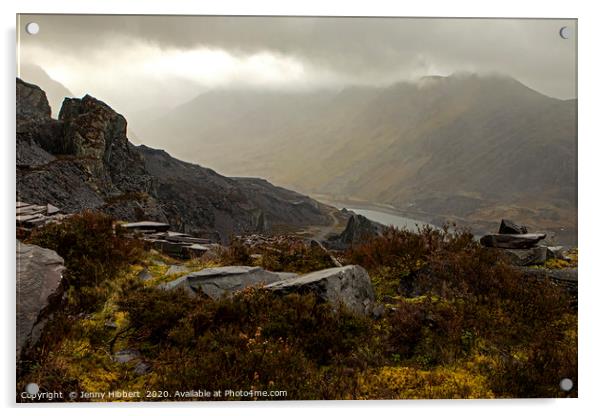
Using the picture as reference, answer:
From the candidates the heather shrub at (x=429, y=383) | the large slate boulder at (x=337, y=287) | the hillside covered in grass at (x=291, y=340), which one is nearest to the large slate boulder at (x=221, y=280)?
the hillside covered in grass at (x=291, y=340)

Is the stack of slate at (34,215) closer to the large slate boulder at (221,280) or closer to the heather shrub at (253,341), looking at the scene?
the heather shrub at (253,341)

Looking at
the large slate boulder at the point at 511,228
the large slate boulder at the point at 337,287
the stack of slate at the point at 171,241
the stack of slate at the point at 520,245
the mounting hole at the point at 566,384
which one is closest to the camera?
the large slate boulder at the point at 337,287

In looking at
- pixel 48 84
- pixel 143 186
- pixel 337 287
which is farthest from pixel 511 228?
pixel 48 84

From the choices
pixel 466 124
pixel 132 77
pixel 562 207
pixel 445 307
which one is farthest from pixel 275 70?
pixel 562 207

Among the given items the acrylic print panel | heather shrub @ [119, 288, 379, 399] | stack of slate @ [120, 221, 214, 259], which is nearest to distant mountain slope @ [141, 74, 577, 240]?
the acrylic print panel

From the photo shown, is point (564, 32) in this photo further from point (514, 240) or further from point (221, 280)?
point (221, 280)

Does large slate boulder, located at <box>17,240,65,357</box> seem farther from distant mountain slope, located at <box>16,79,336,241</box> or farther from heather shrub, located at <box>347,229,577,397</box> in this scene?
heather shrub, located at <box>347,229,577,397</box>
